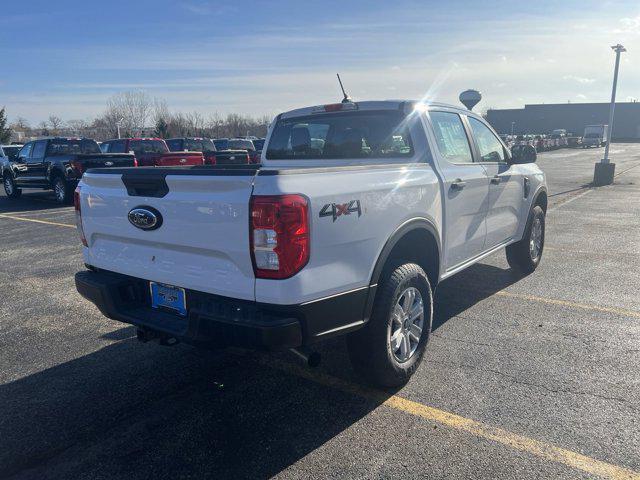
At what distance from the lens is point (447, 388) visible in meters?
3.58

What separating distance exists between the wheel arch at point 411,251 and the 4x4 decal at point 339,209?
393mm

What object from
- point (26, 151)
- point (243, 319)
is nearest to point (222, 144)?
point (26, 151)

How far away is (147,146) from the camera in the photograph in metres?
16.8

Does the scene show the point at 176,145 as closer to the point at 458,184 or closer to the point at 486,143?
the point at 486,143

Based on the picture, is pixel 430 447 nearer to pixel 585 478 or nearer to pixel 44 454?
pixel 585 478

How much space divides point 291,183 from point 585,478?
6.94ft

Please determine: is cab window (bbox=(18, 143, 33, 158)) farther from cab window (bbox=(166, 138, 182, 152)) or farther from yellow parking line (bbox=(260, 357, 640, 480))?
yellow parking line (bbox=(260, 357, 640, 480))

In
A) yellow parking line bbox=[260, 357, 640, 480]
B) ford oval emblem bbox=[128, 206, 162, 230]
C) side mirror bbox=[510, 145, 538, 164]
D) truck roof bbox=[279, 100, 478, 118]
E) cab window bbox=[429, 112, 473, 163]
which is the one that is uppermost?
truck roof bbox=[279, 100, 478, 118]

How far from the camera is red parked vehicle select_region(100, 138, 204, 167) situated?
1532 cm

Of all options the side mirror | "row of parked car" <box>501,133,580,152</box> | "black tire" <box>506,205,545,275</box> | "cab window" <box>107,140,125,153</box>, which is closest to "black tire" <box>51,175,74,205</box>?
"cab window" <box>107,140,125,153</box>

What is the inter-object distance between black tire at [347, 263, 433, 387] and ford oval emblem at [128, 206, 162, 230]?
1391mm

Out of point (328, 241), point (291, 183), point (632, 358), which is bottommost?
point (632, 358)

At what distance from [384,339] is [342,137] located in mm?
1955

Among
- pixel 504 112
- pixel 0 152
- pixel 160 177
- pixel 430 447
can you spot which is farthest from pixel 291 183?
pixel 504 112
